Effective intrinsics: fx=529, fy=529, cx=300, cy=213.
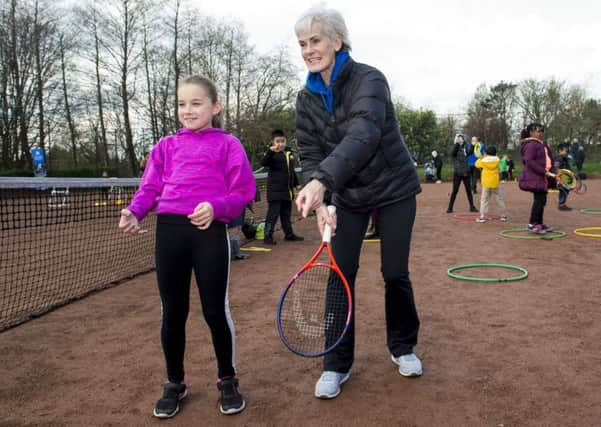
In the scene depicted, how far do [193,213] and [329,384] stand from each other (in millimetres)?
1316

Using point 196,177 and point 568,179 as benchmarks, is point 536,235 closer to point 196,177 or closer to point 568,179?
point 568,179

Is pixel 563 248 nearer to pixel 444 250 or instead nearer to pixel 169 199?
pixel 444 250

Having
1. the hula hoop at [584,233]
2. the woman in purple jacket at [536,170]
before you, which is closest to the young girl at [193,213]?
the woman in purple jacket at [536,170]

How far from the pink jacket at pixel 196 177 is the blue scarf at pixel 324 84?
1.79ft

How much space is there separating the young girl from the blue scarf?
1.81 ft

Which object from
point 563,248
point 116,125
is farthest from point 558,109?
point 563,248

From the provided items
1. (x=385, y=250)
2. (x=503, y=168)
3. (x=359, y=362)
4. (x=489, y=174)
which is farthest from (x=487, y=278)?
(x=503, y=168)

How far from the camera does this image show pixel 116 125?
107ft

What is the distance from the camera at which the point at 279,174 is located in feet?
31.3

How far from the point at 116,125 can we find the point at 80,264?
26790mm

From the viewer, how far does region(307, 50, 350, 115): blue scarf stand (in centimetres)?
294

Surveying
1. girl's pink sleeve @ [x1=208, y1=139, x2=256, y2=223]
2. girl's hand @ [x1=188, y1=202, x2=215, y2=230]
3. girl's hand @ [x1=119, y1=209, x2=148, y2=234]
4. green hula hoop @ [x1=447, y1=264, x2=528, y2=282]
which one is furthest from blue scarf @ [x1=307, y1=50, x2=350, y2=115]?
green hula hoop @ [x1=447, y1=264, x2=528, y2=282]

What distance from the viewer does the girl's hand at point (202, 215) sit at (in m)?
2.71

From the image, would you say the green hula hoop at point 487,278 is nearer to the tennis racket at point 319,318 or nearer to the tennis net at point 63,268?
the tennis racket at point 319,318
